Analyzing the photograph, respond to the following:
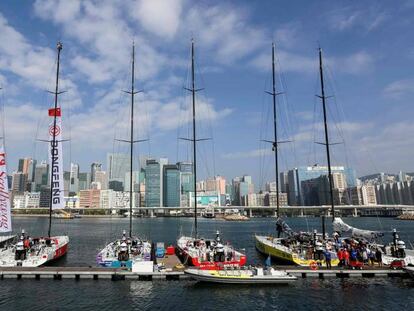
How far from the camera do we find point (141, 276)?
3019 cm

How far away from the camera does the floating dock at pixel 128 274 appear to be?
1191 inches

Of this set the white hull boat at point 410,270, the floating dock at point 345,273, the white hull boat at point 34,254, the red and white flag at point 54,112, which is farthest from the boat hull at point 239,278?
the red and white flag at point 54,112

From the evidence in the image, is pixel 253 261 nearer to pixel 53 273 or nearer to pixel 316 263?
pixel 316 263

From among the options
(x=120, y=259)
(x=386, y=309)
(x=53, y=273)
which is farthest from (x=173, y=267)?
(x=386, y=309)

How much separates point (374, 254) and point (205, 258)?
17.1 meters

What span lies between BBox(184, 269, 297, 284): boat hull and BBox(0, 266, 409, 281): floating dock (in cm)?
235

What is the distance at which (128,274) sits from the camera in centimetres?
3025

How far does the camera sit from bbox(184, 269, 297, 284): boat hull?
28016mm

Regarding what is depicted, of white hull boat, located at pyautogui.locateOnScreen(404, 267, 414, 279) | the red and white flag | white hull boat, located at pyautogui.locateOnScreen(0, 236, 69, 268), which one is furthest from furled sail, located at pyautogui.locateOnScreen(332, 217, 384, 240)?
the red and white flag

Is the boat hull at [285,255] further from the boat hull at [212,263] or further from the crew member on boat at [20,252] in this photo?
the crew member on boat at [20,252]

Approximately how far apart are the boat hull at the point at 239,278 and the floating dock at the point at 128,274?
2351 mm

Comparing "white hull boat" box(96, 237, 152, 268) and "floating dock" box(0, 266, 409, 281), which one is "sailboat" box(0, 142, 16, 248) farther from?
"white hull boat" box(96, 237, 152, 268)

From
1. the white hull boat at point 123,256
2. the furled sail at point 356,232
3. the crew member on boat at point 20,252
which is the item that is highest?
the furled sail at point 356,232

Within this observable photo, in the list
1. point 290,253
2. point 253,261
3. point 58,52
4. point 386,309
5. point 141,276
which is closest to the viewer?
point 386,309
